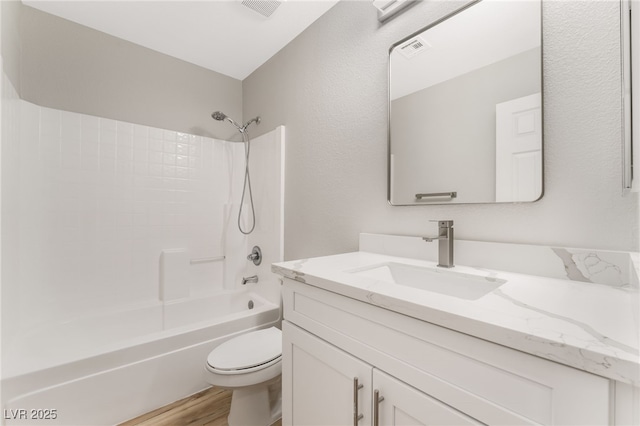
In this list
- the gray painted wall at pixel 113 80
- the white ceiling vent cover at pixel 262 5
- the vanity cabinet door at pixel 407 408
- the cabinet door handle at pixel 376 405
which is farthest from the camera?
the gray painted wall at pixel 113 80

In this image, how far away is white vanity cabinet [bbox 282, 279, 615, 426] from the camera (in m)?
0.46

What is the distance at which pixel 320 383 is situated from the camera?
89 cm

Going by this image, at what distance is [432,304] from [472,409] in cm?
21

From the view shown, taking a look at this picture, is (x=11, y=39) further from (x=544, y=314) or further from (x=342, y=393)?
(x=544, y=314)

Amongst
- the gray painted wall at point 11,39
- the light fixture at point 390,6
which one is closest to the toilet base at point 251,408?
the light fixture at point 390,6

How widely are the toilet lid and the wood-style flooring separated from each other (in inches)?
15.6

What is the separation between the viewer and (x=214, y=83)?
2.41m

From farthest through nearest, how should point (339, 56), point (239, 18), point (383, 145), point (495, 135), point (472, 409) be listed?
point (239, 18)
point (339, 56)
point (383, 145)
point (495, 135)
point (472, 409)

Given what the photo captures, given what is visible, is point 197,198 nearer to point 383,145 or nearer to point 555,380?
point 383,145

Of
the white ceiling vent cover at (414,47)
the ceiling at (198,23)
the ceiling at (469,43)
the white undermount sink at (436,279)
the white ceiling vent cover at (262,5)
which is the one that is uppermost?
the ceiling at (198,23)

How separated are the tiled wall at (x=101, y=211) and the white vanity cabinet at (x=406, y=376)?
1373 mm

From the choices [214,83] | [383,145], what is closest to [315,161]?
[383,145]

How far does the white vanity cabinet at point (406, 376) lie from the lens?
0.46 m

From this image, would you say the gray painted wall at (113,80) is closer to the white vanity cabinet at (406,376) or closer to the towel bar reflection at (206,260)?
the towel bar reflection at (206,260)
